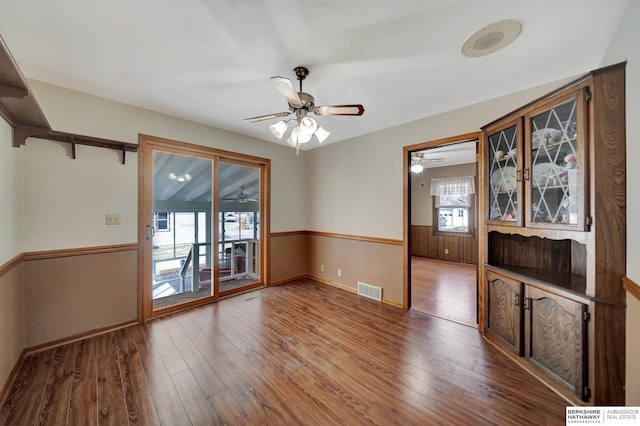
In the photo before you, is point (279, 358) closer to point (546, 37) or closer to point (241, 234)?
point (241, 234)

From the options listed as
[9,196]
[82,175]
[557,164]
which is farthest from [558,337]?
[82,175]

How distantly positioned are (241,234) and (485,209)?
3.55m

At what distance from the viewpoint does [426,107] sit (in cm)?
274

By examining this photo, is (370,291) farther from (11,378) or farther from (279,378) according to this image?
(11,378)

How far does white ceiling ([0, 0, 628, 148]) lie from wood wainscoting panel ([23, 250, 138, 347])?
1785 millimetres

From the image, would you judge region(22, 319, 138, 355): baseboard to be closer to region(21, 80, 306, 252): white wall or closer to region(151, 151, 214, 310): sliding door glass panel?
region(151, 151, 214, 310): sliding door glass panel

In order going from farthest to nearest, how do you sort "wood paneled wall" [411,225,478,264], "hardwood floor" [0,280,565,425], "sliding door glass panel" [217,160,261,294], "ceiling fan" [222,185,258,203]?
"wood paneled wall" [411,225,478,264], "ceiling fan" [222,185,258,203], "sliding door glass panel" [217,160,261,294], "hardwood floor" [0,280,565,425]

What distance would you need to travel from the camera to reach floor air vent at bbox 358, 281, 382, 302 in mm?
3459

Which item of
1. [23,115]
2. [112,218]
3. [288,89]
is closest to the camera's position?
[288,89]

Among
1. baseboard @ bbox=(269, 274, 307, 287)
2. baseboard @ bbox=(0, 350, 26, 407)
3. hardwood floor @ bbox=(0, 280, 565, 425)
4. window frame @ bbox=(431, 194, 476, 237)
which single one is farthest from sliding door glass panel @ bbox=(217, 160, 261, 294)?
window frame @ bbox=(431, 194, 476, 237)

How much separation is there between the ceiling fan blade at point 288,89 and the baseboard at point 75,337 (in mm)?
3036

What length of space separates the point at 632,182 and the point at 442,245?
17.2ft

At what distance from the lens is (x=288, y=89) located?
1671 millimetres

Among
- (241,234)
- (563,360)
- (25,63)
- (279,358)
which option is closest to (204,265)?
(241,234)
